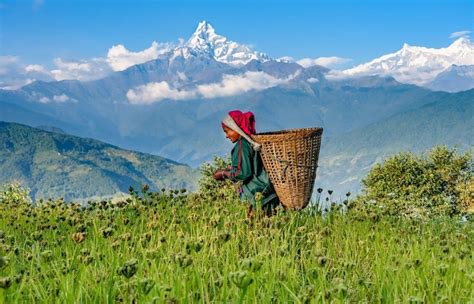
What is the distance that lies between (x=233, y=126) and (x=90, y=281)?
5316 millimetres

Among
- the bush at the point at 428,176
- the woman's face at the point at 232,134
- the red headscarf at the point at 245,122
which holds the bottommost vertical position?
the bush at the point at 428,176

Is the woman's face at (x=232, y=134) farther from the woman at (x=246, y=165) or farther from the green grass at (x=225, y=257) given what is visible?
the green grass at (x=225, y=257)

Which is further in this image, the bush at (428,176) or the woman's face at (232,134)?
the bush at (428,176)

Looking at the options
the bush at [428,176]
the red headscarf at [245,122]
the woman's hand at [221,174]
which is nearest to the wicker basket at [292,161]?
the red headscarf at [245,122]

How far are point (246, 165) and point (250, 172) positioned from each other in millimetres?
145

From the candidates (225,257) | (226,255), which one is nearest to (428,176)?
(225,257)

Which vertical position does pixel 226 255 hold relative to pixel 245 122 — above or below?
below

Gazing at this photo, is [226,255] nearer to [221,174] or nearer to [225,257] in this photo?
[225,257]

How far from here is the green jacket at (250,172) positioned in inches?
391

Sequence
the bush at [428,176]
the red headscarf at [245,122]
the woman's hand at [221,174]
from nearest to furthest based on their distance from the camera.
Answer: the red headscarf at [245,122], the woman's hand at [221,174], the bush at [428,176]

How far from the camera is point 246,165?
9.92 meters

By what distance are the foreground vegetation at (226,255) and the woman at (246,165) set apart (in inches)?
18.6

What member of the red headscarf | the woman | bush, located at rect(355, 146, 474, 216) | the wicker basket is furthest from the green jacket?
bush, located at rect(355, 146, 474, 216)

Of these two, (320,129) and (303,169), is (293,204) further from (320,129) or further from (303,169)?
(320,129)
